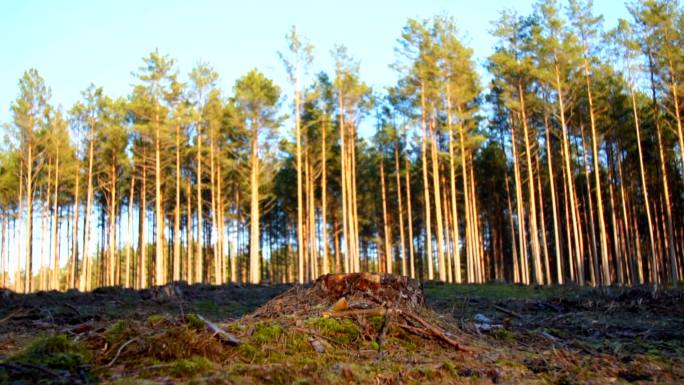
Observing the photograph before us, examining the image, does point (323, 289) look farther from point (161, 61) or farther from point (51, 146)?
point (51, 146)

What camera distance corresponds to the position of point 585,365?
5.52 m

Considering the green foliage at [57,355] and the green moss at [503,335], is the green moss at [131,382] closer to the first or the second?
the green foliage at [57,355]

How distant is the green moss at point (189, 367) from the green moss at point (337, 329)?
165 cm

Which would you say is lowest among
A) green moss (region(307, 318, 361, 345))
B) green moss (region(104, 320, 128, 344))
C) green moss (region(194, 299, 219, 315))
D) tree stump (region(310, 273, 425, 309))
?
green moss (region(194, 299, 219, 315))

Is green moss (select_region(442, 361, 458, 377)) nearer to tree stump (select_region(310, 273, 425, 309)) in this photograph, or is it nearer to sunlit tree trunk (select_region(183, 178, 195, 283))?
tree stump (select_region(310, 273, 425, 309))

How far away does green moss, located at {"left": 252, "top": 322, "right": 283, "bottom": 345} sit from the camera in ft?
17.7

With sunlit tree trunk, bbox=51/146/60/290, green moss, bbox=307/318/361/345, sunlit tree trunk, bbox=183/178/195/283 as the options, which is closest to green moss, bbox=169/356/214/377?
green moss, bbox=307/318/361/345

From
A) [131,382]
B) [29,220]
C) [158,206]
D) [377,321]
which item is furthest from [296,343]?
[29,220]

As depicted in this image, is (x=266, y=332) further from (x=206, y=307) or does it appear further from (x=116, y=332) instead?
(x=206, y=307)

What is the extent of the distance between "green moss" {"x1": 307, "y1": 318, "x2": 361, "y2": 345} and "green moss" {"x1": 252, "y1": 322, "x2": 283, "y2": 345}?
0.50m

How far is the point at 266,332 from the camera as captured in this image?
5.56m

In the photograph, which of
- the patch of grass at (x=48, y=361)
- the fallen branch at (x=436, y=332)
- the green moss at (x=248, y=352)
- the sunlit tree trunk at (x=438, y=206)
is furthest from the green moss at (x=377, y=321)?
the sunlit tree trunk at (x=438, y=206)

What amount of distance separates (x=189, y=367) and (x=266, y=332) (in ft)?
4.19

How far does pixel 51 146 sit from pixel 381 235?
23541 mm
